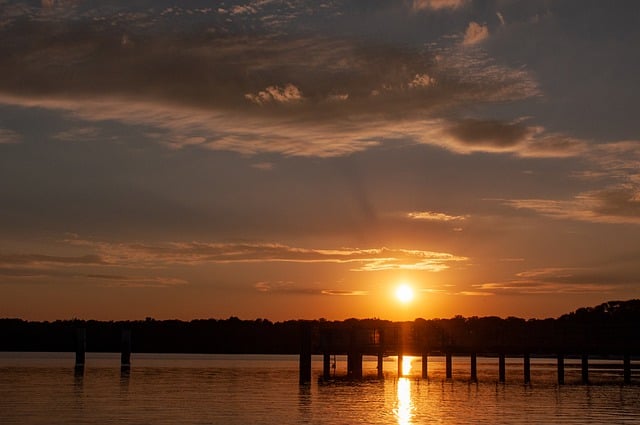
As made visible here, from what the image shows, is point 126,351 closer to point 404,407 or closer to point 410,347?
point 410,347

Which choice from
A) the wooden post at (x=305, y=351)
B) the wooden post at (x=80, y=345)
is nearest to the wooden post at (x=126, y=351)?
the wooden post at (x=80, y=345)

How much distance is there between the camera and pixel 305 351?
228 feet

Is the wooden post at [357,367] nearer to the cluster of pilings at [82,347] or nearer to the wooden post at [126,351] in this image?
the cluster of pilings at [82,347]

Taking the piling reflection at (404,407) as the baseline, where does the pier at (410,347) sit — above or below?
above

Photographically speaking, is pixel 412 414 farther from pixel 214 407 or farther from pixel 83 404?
pixel 83 404

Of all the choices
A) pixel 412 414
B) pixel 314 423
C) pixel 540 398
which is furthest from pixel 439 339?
pixel 314 423

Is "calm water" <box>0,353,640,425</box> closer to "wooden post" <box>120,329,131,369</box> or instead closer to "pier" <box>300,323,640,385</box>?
"pier" <box>300,323,640,385</box>

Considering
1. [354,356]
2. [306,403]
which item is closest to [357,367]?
[354,356]

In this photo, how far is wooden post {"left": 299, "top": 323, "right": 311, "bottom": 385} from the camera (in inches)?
2683

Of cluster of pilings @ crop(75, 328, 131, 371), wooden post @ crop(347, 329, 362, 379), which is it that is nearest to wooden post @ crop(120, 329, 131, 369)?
cluster of pilings @ crop(75, 328, 131, 371)

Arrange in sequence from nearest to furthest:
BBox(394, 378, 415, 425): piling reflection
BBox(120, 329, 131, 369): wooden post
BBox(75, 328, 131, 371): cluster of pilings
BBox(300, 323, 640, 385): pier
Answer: BBox(394, 378, 415, 425): piling reflection → BBox(300, 323, 640, 385): pier → BBox(75, 328, 131, 371): cluster of pilings → BBox(120, 329, 131, 369): wooden post

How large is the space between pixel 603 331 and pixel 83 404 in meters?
41.8

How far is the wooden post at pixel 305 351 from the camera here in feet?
224

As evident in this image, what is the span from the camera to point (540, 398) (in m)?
55.8
